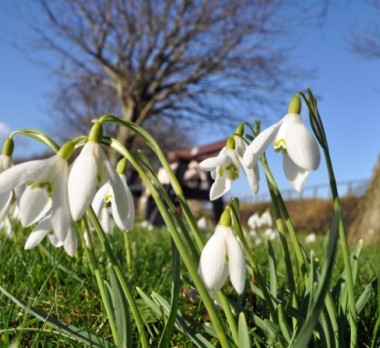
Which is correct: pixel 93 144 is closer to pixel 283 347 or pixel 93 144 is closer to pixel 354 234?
pixel 283 347

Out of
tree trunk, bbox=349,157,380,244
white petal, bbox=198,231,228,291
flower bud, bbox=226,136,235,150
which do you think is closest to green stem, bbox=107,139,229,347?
white petal, bbox=198,231,228,291

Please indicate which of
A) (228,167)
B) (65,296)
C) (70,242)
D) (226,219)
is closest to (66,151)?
(70,242)

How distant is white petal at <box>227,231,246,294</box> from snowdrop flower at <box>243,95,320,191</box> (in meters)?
0.15

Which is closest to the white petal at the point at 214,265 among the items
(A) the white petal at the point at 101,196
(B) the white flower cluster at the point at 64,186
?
(B) the white flower cluster at the point at 64,186

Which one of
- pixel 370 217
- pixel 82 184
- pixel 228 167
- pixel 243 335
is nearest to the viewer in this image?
pixel 82 184

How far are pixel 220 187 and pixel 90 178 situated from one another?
42cm

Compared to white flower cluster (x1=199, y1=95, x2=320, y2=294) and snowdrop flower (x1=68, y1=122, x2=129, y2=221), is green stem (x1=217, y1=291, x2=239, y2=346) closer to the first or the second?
white flower cluster (x1=199, y1=95, x2=320, y2=294)

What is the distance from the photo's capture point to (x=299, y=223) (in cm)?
1570

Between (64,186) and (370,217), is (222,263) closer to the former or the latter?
(64,186)

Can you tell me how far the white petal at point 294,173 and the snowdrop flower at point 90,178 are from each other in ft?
1.04

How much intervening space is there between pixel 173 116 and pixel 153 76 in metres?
1.68

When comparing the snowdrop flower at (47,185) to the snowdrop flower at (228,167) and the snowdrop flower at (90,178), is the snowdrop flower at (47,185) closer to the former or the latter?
the snowdrop flower at (90,178)

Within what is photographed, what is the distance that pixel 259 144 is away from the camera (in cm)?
92

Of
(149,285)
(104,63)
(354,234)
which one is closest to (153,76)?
(104,63)
